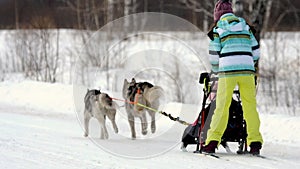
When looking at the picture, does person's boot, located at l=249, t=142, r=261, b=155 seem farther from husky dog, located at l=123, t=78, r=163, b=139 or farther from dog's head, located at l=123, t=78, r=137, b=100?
dog's head, located at l=123, t=78, r=137, b=100

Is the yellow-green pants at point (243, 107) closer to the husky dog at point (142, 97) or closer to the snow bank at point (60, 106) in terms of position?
the snow bank at point (60, 106)

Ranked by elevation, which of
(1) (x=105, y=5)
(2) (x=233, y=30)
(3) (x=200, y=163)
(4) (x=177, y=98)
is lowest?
(3) (x=200, y=163)

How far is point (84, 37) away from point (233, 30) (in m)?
11.9

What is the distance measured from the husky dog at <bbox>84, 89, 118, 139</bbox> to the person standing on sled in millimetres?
1611

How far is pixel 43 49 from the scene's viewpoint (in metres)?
16.4

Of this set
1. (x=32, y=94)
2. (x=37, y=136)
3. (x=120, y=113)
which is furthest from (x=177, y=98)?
(x=32, y=94)

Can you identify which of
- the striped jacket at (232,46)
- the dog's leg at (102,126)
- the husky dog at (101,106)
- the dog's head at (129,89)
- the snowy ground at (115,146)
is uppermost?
the striped jacket at (232,46)

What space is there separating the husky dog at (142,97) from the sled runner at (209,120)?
0.77 metres

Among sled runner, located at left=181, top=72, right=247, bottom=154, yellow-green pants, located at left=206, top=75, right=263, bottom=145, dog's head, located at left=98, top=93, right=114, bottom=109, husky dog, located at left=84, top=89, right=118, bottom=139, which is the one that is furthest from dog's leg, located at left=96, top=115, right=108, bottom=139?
yellow-green pants, located at left=206, top=75, right=263, bottom=145

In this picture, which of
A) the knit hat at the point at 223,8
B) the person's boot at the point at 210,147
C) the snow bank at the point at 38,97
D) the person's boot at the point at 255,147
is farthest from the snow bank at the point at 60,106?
the knit hat at the point at 223,8

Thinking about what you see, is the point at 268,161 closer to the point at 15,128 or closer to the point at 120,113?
the point at 120,113

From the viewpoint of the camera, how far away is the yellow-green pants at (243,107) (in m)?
5.81

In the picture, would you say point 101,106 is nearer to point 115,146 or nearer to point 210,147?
point 115,146

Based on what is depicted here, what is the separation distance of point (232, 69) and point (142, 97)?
55.9 inches
